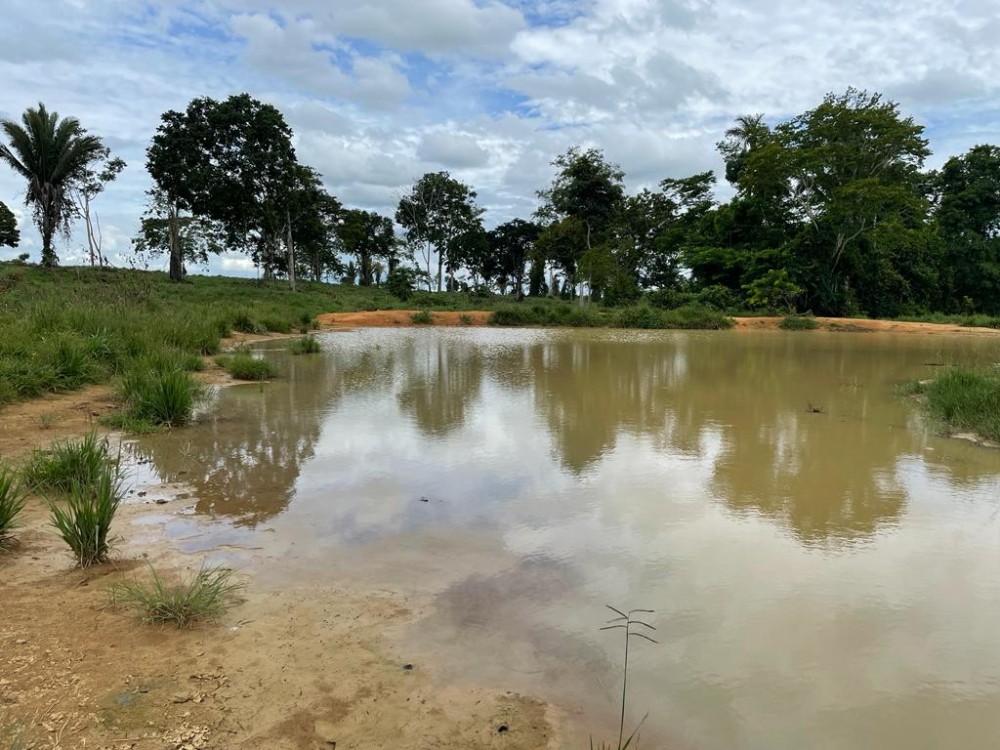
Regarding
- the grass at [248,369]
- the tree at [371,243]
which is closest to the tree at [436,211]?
the tree at [371,243]

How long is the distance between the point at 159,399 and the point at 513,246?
4645 centimetres

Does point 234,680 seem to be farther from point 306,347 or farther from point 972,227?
point 972,227

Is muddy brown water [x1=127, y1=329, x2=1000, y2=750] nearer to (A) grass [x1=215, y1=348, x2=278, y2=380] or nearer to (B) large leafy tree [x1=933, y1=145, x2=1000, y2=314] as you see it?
(A) grass [x1=215, y1=348, x2=278, y2=380]

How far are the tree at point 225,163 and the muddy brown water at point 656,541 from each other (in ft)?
83.5

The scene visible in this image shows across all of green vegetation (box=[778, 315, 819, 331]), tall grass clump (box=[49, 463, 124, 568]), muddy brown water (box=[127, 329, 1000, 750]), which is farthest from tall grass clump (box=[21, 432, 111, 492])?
green vegetation (box=[778, 315, 819, 331])

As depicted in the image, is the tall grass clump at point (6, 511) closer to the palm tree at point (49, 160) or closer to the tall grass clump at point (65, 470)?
the tall grass clump at point (65, 470)

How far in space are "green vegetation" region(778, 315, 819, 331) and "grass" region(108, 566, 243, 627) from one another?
27364 millimetres

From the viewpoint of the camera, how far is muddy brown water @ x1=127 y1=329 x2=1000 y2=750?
2484 mm

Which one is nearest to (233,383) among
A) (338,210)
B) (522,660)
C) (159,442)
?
(159,442)

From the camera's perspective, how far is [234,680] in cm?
236

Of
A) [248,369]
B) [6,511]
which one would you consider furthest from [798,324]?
[6,511]

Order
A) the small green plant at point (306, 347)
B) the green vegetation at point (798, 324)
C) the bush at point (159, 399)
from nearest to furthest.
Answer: the bush at point (159, 399), the small green plant at point (306, 347), the green vegetation at point (798, 324)

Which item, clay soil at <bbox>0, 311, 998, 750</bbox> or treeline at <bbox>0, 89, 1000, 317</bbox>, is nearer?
clay soil at <bbox>0, 311, 998, 750</bbox>

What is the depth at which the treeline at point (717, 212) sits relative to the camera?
2859 cm
